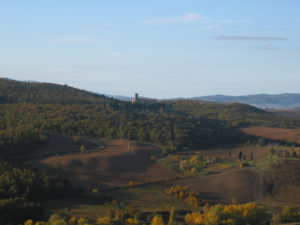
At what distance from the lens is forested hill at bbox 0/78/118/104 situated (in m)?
91.9

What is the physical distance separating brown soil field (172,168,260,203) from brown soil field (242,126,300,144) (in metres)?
35.4

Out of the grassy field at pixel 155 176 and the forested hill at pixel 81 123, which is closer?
the grassy field at pixel 155 176

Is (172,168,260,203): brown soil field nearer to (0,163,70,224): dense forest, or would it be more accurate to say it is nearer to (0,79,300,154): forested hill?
(0,163,70,224): dense forest

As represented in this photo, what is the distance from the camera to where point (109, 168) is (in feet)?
176

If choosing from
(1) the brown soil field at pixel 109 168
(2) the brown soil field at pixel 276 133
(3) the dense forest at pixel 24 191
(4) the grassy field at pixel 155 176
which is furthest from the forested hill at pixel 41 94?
(3) the dense forest at pixel 24 191

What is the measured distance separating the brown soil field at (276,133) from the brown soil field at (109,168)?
35.6 meters

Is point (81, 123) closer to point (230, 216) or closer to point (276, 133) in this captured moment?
point (276, 133)

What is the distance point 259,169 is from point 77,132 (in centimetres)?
3487

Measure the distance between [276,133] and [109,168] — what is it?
50.7 meters

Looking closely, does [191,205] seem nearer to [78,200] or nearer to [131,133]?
[78,200]

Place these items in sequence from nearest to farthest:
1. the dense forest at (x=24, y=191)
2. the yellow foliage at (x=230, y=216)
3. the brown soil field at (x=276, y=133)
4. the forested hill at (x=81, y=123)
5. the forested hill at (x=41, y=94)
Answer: the dense forest at (x=24, y=191), the yellow foliage at (x=230, y=216), the forested hill at (x=81, y=123), the brown soil field at (x=276, y=133), the forested hill at (x=41, y=94)

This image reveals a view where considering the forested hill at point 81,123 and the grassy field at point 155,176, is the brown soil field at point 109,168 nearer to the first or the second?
the grassy field at point 155,176

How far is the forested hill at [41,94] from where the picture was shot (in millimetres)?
91875

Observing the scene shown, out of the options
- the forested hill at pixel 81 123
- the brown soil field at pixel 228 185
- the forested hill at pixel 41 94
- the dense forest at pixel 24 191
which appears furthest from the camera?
the forested hill at pixel 41 94
